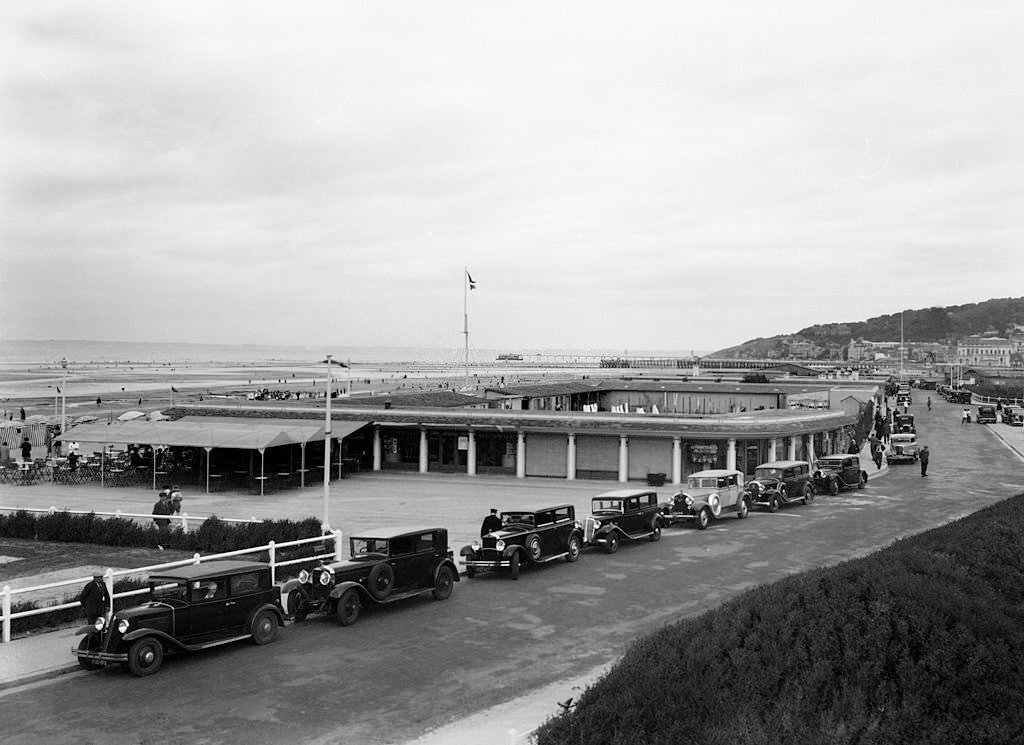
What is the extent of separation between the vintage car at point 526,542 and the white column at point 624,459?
16496 millimetres

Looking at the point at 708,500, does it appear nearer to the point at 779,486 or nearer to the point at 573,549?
the point at 779,486

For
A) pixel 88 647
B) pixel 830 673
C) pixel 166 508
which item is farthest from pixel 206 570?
pixel 166 508

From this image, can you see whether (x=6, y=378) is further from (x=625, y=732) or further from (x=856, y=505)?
(x=625, y=732)

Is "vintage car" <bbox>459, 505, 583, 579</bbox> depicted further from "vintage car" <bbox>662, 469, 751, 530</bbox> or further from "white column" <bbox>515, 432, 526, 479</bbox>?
"white column" <bbox>515, 432, 526, 479</bbox>

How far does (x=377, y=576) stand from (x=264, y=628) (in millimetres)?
2741

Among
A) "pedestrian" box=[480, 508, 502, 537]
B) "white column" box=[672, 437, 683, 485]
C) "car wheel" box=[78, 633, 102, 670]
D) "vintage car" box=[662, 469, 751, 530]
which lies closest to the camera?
"car wheel" box=[78, 633, 102, 670]

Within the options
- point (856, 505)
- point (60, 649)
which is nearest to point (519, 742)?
point (60, 649)

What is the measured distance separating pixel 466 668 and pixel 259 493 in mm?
25315

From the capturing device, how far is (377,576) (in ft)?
58.6

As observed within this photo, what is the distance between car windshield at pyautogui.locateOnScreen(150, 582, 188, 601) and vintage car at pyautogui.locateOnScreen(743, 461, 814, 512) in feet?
73.7

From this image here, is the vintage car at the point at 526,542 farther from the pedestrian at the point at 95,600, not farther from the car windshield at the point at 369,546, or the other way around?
the pedestrian at the point at 95,600

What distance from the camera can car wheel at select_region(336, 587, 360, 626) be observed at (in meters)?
17.0

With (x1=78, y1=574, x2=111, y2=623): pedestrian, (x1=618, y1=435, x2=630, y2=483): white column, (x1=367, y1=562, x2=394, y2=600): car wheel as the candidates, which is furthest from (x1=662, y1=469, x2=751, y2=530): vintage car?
(x1=78, y1=574, x2=111, y2=623): pedestrian

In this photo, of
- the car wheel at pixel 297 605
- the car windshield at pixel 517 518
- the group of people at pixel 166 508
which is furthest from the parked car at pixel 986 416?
the car wheel at pixel 297 605
